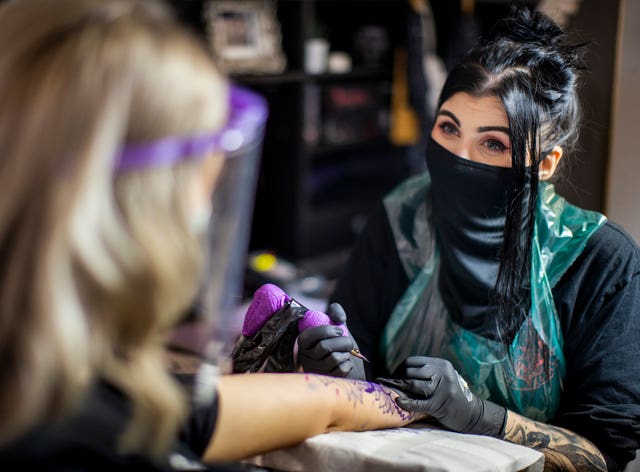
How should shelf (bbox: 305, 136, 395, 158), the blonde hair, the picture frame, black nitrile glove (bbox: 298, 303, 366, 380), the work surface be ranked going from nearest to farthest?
the blonde hair → the work surface → black nitrile glove (bbox: 298, 303, 366, 380) → the picture frame → shelf (bbox: 305, 136, 395, 158)

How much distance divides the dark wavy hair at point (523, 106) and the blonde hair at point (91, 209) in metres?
0.69

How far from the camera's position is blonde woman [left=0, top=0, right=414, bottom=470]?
2.14ft

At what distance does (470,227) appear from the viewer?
1.33 metres

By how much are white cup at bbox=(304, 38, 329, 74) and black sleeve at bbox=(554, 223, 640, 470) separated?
8.25ft

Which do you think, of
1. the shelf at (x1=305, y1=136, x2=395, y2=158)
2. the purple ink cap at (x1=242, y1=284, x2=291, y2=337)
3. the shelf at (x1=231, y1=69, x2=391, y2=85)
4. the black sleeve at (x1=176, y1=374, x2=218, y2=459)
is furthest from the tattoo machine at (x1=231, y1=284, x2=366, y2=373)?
the shelf at (x1=305, y1=136, x2=395, y2=158)

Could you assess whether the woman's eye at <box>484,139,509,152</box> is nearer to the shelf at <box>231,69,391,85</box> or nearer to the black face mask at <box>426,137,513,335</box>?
the black face mask at <box>426,137,513,335</box>

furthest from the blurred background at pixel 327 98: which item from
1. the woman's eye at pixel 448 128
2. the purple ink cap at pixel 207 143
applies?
the purple ink cap at pixel 207 143

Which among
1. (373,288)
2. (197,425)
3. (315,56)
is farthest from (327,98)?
(197,425)

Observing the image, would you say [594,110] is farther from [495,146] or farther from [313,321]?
[313,321]

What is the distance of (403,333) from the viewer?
1.41 meters

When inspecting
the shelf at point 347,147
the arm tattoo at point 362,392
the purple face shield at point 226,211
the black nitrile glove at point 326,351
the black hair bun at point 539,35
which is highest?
the black hair bun at point 539,35

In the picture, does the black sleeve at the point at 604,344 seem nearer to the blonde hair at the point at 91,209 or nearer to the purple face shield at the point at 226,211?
the purple face shield at the point at 226,211

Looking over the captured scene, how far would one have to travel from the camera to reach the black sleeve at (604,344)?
1215 millimetres

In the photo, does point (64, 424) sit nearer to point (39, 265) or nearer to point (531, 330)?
point (39, 265)
